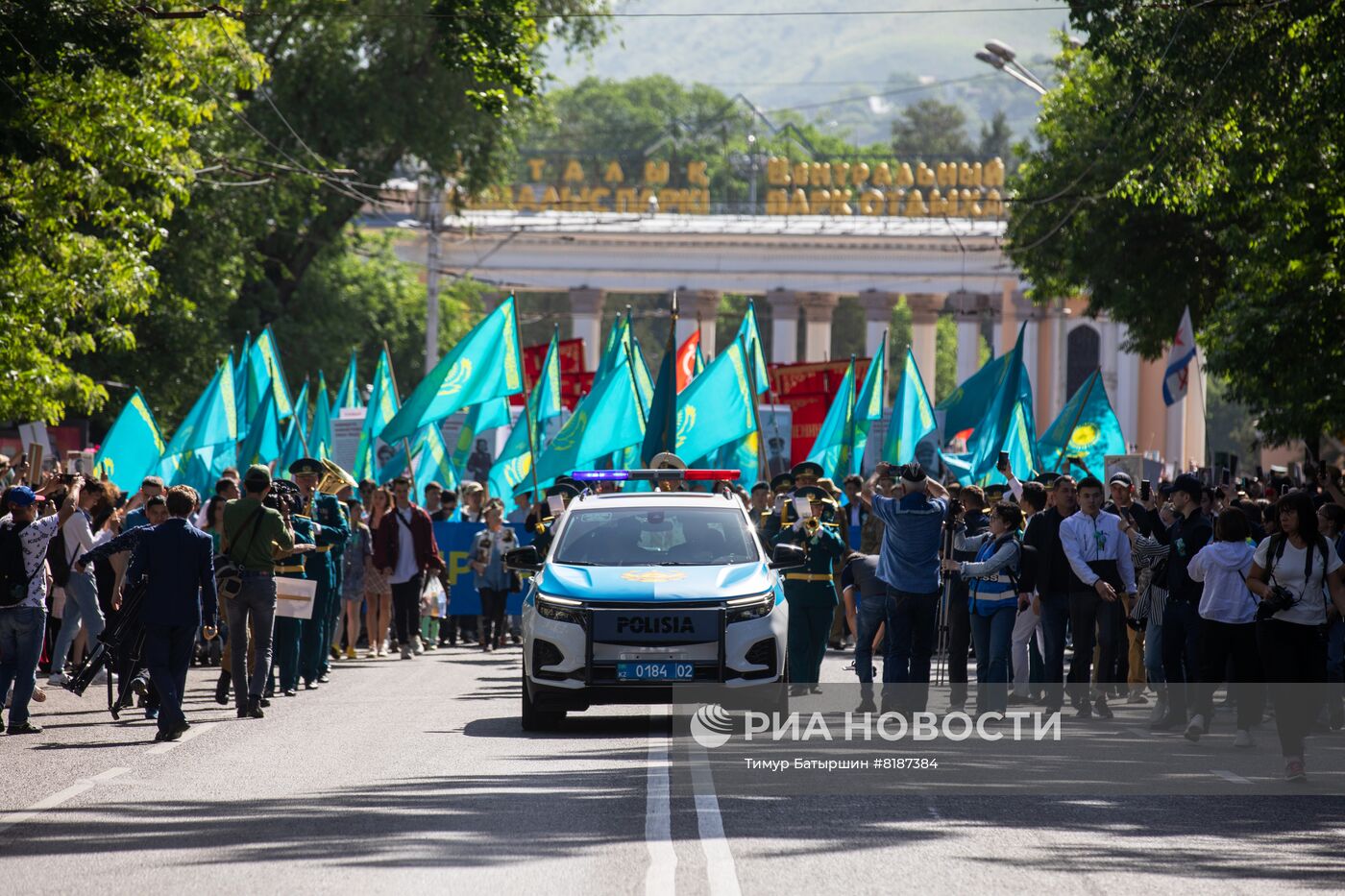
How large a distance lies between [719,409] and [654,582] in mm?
12220

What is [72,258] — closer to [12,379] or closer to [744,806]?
[12,379]

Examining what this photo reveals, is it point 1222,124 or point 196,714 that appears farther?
point 1222,124

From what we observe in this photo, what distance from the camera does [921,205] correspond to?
71.3m

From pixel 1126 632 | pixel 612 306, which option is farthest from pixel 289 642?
pixel 612 306

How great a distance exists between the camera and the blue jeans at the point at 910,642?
1622 centimetres

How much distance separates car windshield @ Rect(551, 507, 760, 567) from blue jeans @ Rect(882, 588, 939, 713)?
49.5 inches

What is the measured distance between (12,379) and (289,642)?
735 cm

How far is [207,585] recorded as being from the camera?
14.7 metres

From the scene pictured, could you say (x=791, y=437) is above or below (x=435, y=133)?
below

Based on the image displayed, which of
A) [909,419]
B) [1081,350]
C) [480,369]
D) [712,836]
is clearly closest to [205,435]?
[480,369]

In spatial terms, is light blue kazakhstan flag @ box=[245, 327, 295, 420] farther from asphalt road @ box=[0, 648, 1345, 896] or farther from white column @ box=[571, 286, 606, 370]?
white column @ box=[571, 286, 606, 370]

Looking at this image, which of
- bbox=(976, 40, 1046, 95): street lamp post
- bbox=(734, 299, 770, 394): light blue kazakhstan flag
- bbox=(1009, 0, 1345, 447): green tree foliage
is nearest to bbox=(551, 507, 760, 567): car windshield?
bbox=(1009, 0, 1345, 447): green tree foliage

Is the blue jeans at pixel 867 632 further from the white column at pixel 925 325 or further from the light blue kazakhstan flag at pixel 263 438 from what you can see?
the white column at pixel 925 325

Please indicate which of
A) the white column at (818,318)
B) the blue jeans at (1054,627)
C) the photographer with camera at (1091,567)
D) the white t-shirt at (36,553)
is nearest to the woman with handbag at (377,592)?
the white t-shirt at (36,553)
